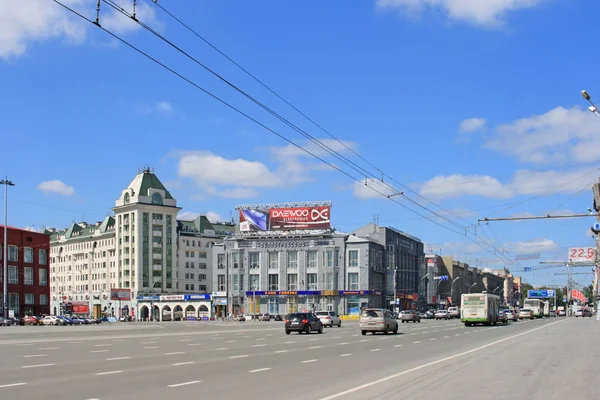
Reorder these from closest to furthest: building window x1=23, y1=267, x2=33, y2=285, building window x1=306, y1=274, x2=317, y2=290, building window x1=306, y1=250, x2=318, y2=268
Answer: building window x1=23, y1=267, x2=33, y2=285, building window x1=306, y1=274, x2=317, y2=290, building window x1=306, y1=250, x2=318, y2=268

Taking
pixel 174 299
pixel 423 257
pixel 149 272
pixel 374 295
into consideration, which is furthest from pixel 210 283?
pixel 374 295

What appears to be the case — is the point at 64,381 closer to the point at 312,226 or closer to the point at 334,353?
the point at 334,353

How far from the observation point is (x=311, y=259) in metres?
110

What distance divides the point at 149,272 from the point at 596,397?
134m

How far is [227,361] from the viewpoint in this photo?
70.4 ft

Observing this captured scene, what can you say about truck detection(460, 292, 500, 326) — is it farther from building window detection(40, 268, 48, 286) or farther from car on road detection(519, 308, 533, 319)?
building window detection(40, 268, 48, 286)

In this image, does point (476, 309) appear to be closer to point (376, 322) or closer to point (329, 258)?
point (376, 322)

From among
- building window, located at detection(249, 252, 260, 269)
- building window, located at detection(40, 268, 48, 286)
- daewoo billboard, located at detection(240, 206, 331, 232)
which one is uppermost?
daewoo billboard, located at detection(240, 206, 331, 232)

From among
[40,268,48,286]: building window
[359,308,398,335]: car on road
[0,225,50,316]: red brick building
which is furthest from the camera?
[40,268,48,286]: building window

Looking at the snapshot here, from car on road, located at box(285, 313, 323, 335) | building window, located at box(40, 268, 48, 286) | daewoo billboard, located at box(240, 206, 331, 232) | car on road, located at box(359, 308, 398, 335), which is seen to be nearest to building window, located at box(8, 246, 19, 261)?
building window, located at box(40, 268, 48, 286)

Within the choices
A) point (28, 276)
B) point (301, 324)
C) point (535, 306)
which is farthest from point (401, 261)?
point (301, 324)

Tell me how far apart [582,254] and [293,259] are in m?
43.3

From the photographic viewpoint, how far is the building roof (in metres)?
142

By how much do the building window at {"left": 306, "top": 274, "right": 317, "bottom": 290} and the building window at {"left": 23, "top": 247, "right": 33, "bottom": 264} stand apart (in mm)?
40532
